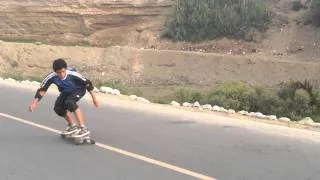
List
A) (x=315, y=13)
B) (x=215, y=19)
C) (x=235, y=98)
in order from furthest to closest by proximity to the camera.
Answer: (x=215, y=19) → (x=315, y=13) → (x=235, y=98)

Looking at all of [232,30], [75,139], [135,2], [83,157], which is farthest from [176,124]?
[135,2]

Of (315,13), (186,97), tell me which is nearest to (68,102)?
Answer: (186,97)

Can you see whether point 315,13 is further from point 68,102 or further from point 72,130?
point 68,102

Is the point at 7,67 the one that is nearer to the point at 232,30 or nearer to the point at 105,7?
the point at 105,7

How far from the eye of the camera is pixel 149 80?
3438 centimetres

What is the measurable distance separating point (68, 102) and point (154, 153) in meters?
1.59

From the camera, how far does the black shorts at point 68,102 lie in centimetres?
996

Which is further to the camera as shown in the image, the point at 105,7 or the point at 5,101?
the point at 105,7

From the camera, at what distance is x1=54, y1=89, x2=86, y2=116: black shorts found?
9961 millimetres

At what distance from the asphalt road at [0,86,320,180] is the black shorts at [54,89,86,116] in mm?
553

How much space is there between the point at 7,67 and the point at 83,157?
103 feet

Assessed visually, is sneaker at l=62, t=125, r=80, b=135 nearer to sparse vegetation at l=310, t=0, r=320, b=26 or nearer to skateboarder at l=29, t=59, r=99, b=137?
skateboarder at l=29, t=59, r=99, b=137

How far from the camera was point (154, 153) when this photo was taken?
9.47 m

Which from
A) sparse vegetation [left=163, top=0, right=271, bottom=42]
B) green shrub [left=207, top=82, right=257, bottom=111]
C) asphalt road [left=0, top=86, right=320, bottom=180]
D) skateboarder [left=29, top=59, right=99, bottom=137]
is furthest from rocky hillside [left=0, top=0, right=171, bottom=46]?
Result: skateboarder [left=29, top=59, right=99, bottom=137]
